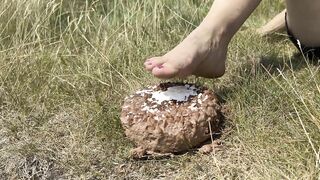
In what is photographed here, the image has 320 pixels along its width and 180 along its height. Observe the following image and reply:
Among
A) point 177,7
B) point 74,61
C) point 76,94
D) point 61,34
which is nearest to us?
point 76,94

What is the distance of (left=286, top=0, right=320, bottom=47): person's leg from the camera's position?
53.0 inches

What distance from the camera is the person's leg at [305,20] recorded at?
135cm

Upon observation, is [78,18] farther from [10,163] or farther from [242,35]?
[10,163]

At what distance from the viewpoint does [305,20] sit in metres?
1.39

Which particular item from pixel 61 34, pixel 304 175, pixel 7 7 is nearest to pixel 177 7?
pixel 61 34

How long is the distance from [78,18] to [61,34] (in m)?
0.11

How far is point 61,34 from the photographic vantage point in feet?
5.32

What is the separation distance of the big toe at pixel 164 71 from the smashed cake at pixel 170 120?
4cm

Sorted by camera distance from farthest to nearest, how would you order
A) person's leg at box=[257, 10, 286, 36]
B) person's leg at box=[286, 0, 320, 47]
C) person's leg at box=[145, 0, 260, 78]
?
person's leg at box=[257, 10, 286, 36]
person's leg at box=[286, 0, 320, 47]
person's leg at box=[145, 0, 260, 78]

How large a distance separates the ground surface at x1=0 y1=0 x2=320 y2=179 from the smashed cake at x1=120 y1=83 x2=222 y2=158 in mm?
29

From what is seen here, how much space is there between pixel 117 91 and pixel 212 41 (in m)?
0.27

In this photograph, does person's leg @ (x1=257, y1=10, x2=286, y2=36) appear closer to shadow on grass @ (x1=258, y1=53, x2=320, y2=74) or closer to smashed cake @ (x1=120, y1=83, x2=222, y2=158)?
shadow on grass @ (x1=258, y1=53, x2=320, y2=74)

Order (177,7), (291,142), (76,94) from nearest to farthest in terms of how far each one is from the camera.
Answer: (291,142) → (76,94) → (177,7)

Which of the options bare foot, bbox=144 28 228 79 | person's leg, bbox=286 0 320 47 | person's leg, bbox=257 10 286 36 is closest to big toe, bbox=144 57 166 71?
bare foot, bbox=144 28 228 79
